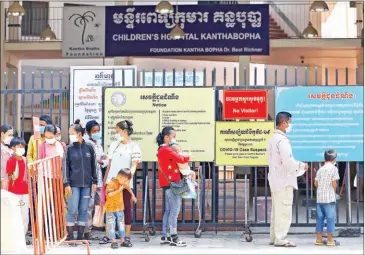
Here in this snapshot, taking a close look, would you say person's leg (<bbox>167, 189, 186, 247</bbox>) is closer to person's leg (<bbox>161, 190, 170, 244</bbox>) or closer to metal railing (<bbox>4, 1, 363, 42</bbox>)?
person's leg (<bbox>161, 190, 170, 244</bbox>)

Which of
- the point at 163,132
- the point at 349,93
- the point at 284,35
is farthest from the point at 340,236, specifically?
the point at 284,35

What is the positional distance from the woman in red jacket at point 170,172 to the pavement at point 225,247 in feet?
0.81

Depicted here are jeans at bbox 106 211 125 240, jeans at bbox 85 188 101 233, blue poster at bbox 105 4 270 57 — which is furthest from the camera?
blue poster at bbox 105 4 270 57

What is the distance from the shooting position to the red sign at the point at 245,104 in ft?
30.9

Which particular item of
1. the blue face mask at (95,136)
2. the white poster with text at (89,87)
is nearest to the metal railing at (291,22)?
the white poster with text at (89,87)

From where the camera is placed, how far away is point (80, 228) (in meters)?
8.80

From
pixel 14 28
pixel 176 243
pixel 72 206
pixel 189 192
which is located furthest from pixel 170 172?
pixel 14 28

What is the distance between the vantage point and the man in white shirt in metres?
Result: 8.45

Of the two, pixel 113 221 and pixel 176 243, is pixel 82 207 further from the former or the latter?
pixel 176 243

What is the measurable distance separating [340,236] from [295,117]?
1820 mm

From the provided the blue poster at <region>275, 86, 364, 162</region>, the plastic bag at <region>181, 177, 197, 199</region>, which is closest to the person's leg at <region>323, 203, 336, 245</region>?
the blue poster at <region>275, 86, 364, 162</region>

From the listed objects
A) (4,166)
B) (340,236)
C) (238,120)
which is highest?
(238,120)

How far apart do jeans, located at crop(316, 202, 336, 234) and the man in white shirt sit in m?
0.48

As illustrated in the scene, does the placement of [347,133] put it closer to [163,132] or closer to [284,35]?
[163,132]
